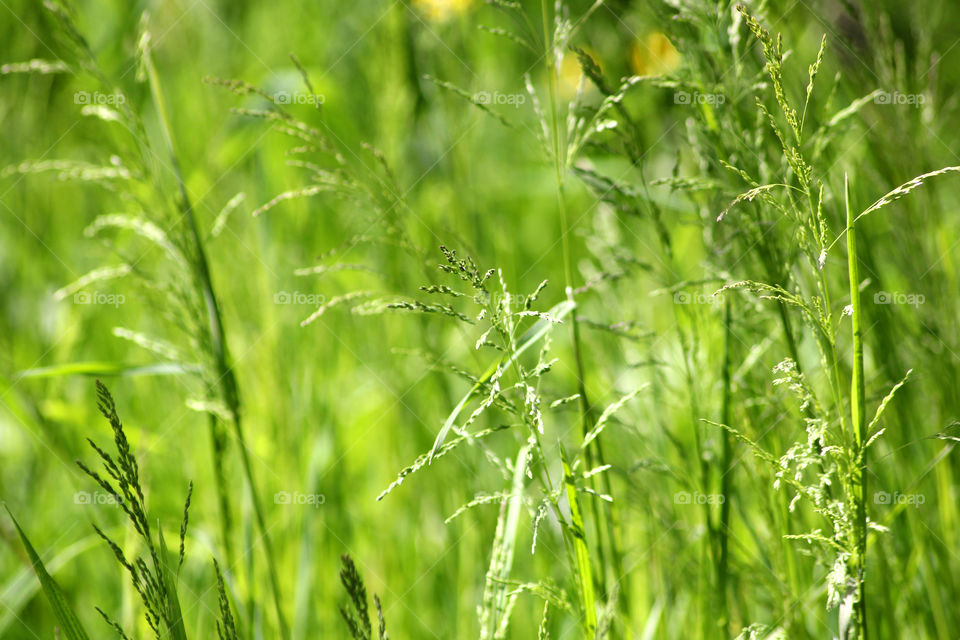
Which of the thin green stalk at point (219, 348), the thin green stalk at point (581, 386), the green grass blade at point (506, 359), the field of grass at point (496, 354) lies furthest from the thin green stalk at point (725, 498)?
the thin green stalk at point (219, 348)

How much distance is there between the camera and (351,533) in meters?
1.77

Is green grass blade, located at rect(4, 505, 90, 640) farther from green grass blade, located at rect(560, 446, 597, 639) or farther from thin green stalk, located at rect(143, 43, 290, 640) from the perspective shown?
green grass blade, located at rect(560, 446, 597, 639)

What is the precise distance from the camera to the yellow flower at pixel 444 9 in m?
2.10

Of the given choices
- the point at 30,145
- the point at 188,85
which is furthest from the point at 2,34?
the point at 188,85

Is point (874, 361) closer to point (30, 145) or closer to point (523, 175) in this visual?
point (523, 175)

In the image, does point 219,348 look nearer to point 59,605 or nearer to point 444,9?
point 59,605

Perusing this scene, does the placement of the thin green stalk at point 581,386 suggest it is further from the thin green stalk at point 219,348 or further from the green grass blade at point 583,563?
the thin green stalk at point 219,348

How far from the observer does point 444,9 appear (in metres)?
2.15

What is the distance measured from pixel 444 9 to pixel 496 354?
99cm

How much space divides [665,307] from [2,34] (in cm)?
265

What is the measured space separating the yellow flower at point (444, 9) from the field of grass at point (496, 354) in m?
0.02

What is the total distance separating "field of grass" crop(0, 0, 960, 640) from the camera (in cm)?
90

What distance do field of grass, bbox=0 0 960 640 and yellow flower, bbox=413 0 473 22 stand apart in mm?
23

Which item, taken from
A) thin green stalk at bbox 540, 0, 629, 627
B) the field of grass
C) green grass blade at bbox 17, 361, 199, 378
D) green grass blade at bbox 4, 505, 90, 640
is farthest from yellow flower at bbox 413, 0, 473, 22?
green grass blade at bbox 4, 505, 90, 640
